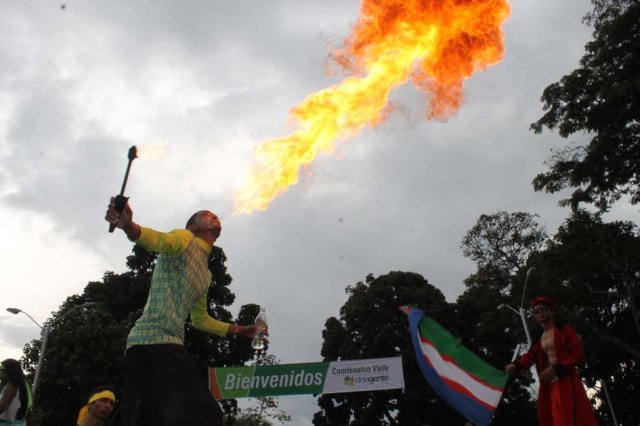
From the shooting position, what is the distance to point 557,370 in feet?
17.4

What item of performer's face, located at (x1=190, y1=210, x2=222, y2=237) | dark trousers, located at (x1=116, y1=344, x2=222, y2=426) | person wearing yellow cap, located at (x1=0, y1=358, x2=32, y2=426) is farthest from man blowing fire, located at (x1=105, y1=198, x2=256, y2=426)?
person wearing yellow cap, located at (x1=0, y1=358, x2=32, y2=426)

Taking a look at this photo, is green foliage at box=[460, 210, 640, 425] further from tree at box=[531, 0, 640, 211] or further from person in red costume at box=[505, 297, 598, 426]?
person in red costume at box=[505, 297, 598, 426]

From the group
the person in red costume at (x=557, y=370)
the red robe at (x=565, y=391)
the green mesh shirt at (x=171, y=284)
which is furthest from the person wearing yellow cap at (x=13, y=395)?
the red robe at (x=565, y=391)

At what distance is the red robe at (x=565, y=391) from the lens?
5.20 m

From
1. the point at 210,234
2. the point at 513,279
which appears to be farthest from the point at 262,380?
the point at 513,279

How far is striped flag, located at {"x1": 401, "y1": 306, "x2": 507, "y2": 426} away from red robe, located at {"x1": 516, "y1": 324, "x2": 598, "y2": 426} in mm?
543

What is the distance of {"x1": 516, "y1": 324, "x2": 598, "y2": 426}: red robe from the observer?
17.1ft

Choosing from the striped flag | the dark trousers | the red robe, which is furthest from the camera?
the striped flag

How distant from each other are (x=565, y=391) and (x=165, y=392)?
3.87 meters

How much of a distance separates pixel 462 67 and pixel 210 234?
8144 mm

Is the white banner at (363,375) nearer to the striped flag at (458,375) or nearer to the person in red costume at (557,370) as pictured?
the striped flag at (458,375)

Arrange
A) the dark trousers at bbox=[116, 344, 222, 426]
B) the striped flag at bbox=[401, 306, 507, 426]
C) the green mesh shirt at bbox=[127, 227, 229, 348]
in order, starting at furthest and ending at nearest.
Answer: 1. the striped flag at bbox=[401, 306, 507, 426]
2. the green mesh shirt at bbox=[127, 227, 229, 348]
3. the dark trousers at bbox=[116, 344, 222, 426]

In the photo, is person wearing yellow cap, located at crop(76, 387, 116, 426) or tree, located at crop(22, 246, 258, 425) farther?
tree, located at crop(22, 246, 258, 425)

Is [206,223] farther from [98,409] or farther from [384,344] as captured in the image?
[384,344]
